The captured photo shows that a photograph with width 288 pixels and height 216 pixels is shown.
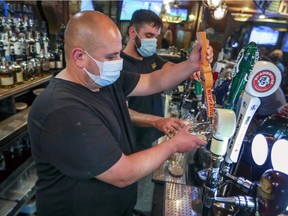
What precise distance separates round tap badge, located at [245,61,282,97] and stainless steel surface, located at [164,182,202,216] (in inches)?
21.5

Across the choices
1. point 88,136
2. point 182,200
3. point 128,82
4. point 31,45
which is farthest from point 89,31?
point 31,45

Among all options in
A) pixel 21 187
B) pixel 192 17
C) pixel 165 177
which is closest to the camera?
pixel 165 177

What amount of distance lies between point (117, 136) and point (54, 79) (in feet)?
1.21

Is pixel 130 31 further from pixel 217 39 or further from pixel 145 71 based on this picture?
pixel 217 39

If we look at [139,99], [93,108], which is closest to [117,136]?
[93,108]

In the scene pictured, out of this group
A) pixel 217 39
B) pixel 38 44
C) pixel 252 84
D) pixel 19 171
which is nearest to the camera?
pixel 252 84

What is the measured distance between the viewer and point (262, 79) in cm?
82

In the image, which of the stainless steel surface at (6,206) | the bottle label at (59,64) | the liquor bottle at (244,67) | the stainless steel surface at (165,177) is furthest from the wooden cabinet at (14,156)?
the liquor bottle at (244,67)

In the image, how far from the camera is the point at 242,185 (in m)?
0.85

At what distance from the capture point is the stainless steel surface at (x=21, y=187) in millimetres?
1947

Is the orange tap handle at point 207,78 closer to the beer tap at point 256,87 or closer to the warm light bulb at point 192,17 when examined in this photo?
the beer tap at point 256,87

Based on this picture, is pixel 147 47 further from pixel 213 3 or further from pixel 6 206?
pixel 6 206

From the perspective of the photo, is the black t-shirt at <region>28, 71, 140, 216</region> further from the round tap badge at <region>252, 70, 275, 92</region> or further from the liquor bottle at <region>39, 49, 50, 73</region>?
the liquor bottle at <region>39, 49, 50, 73</region>

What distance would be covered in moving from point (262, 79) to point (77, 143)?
0.69 meters
